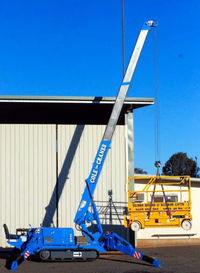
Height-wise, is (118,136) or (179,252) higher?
(118,136)

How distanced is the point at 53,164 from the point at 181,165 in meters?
70.1

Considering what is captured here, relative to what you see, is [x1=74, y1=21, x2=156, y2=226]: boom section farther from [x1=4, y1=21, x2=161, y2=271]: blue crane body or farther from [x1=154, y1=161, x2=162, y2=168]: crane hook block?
[x1=154, y1=161, x2=162, y2=168]: crane hook block

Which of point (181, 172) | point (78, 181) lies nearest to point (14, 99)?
point (78, 181)

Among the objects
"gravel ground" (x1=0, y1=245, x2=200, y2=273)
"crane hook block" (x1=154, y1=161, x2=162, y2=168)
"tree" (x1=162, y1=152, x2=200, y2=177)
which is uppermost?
"tree" (x1=162, y1=152, x2=200, y2=177)

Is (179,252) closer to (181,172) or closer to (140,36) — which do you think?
(140,36)

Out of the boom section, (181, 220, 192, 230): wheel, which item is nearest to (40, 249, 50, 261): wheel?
the boom section

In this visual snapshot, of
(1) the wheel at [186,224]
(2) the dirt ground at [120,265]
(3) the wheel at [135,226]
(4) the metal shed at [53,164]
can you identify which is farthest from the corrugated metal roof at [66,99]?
(2) the dirt ground at [120,265]

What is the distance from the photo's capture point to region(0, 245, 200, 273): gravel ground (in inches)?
510

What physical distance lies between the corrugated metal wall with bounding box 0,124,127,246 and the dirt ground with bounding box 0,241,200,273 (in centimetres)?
216

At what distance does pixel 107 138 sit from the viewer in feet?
50.4

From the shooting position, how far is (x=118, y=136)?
60.3 ft

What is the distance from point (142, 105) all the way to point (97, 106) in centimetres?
186

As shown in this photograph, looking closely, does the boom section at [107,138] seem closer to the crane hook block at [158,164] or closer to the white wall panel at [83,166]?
the crane hook block at [158,164]

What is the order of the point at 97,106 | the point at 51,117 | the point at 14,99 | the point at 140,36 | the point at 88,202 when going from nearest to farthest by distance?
the point at 88,202 → the point at 140,36 → the point at 14,99 → the point at 97,106 → the point at 51,117
